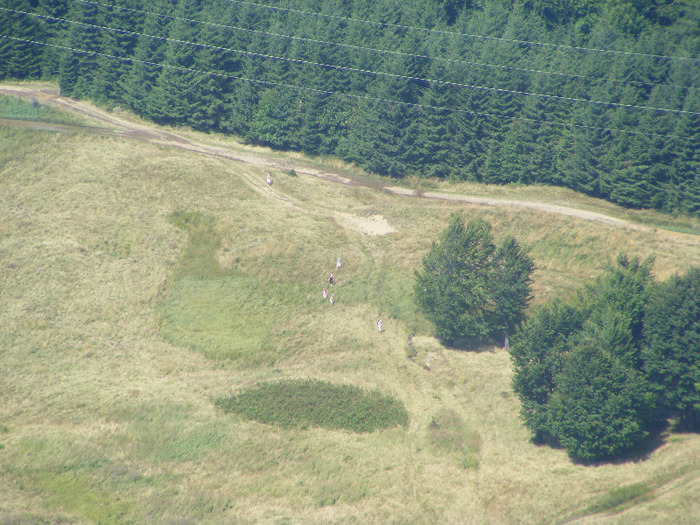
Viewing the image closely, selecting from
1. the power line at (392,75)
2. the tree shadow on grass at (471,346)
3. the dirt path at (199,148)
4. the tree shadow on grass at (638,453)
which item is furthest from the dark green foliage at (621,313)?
the power line at (392,75)

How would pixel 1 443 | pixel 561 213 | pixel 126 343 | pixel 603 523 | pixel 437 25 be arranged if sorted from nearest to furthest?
pixel 603 523 → pixel 1 443 → pixel 126 343 → pixel 561 213 → pixel 437 25

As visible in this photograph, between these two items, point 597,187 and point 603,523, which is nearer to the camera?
point 603,523

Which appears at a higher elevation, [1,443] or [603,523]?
[603,523]

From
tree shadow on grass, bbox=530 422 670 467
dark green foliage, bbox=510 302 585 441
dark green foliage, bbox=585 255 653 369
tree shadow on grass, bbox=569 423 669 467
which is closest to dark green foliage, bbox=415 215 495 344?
dark green foliage, bbox=510 302 585 441

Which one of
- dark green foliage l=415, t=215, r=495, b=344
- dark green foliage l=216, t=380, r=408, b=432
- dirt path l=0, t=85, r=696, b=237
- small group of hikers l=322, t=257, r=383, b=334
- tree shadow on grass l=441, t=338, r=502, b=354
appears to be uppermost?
dirt path l=0, t=85, r=696, b=237

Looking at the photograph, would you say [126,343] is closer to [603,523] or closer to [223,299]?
[223,299]

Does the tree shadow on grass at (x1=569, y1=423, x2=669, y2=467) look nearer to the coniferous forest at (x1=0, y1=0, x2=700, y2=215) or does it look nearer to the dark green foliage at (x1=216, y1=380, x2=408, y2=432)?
the dark green foliage at (x1=216, y1=380, x2=408, y2=432)

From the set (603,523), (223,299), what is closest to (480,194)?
(223,299)

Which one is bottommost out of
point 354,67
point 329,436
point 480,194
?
point 329,436
